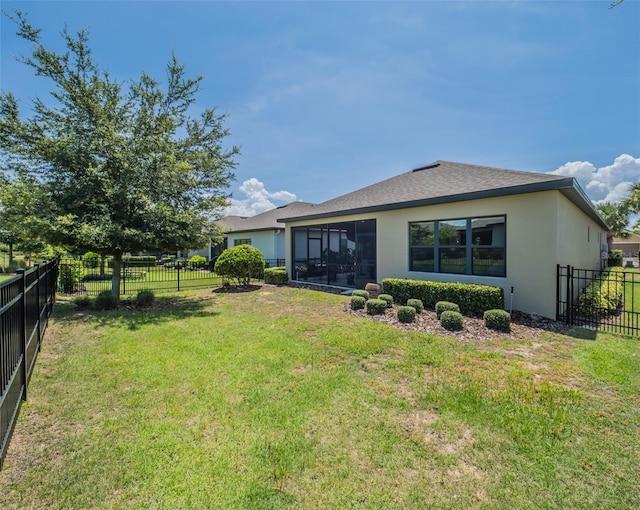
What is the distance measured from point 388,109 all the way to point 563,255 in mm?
7348

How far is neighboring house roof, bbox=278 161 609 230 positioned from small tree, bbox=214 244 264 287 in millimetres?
2627

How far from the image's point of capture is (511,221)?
760 cm

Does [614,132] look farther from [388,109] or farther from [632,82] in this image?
[388,109]

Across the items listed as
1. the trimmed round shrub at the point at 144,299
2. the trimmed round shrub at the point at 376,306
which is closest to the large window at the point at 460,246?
the trimmed round shrub at the point at 376,306

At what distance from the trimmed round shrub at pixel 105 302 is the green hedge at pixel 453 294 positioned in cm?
848

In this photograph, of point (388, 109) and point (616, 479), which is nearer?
point (616, 479)

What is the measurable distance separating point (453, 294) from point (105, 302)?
10.0m

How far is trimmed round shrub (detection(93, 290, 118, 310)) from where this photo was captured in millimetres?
8500

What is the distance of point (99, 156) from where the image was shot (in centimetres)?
859

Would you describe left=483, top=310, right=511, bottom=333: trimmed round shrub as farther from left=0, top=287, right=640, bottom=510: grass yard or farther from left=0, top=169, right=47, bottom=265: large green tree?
left=0, top=169, right=47, bottom=265: large green tree

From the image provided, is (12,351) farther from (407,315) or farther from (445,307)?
(445,307)

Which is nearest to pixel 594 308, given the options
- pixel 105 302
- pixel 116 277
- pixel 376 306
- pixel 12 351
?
pixel 376 306

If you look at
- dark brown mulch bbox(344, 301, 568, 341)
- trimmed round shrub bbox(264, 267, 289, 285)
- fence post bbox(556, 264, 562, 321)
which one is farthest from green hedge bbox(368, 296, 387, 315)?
trimmed round shrub bbox(264, 267, 289, 285)

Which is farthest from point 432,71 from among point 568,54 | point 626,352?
point 626,352
